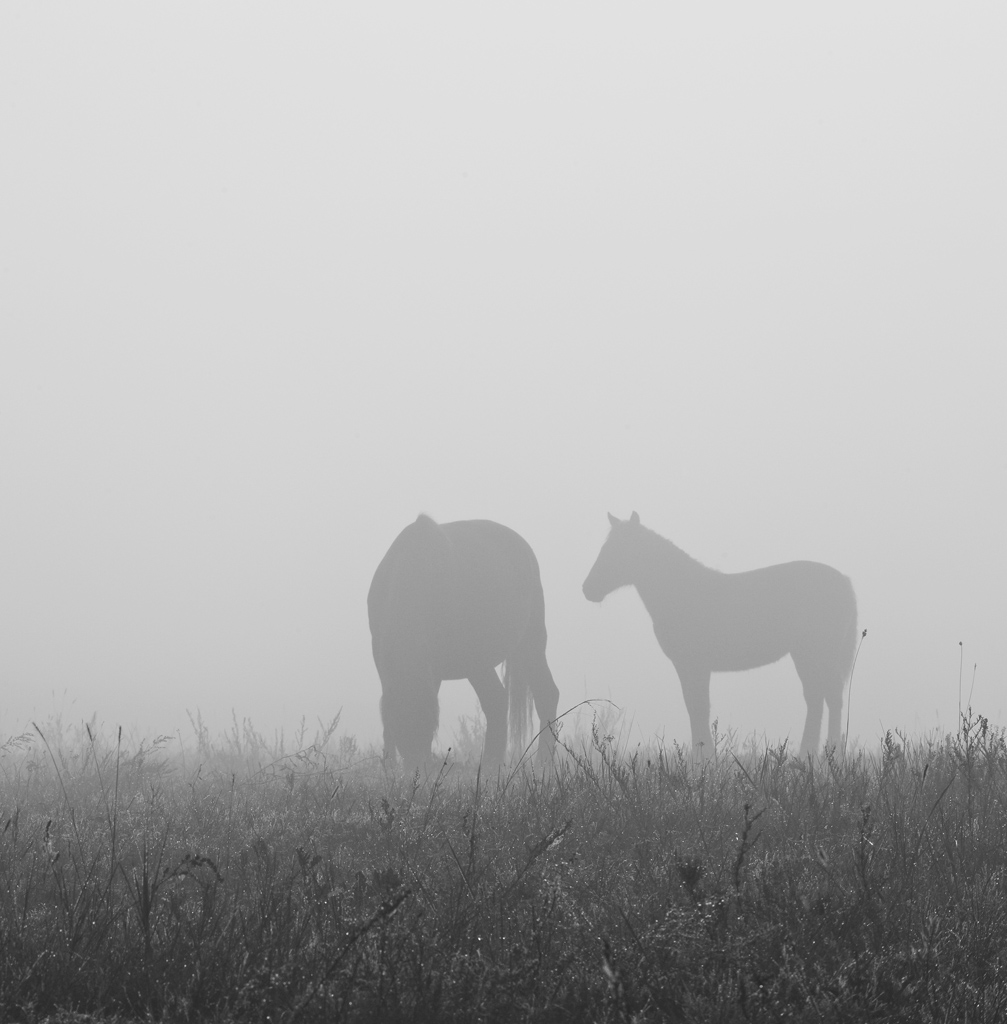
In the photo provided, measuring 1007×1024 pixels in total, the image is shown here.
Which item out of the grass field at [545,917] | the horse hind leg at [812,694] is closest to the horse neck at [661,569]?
the horse hind leg at [812,694]

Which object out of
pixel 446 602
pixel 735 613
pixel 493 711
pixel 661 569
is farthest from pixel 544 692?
pixel 735 613

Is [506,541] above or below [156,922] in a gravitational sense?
above

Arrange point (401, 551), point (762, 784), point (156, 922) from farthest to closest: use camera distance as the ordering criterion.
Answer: point (401, 551) → point (762, 784) → point (156, 922)

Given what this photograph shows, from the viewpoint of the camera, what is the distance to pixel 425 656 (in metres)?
8.03

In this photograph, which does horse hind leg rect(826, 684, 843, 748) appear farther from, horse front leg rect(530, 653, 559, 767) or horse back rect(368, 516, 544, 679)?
horse back rect(368, 516, 544, 679)

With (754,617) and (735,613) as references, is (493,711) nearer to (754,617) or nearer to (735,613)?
(735,613)

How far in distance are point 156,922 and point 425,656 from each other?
538 cm

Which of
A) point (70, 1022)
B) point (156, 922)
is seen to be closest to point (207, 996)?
point (70, 1022)

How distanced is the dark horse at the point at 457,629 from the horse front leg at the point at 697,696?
1989mm

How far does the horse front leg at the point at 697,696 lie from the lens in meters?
11.7

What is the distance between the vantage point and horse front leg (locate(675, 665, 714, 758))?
11.7 meters

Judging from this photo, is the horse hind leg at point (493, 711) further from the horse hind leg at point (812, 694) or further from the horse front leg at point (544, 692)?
the horse hind leg at point (812, 694)

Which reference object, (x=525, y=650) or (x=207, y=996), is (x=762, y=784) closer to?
(x=207, y=996)

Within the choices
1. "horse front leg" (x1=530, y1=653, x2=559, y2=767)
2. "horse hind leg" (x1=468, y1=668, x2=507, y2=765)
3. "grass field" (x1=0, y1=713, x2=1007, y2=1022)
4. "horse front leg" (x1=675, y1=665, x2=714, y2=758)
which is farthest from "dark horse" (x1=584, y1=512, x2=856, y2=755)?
"grass field" (x1=0, y1=713, x2=1007, y2=1022)
